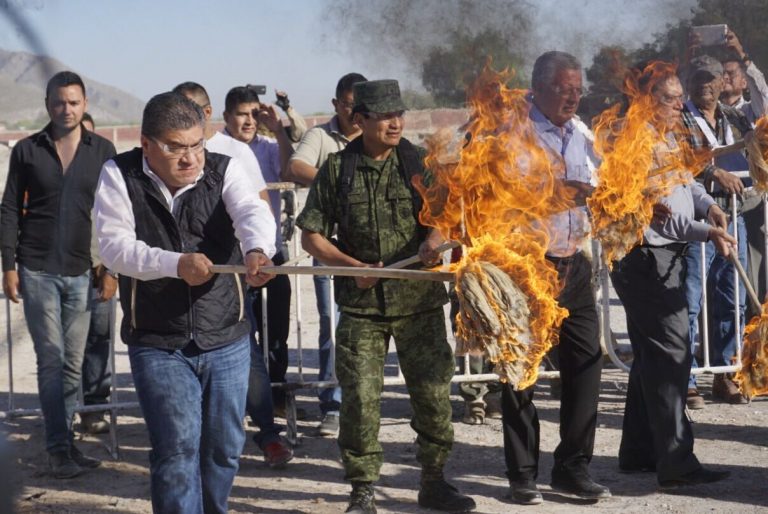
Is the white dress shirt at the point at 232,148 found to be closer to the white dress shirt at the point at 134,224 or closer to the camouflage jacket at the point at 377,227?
the camouflage jacket at the point at 377,227

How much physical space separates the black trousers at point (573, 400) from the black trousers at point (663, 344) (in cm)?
26

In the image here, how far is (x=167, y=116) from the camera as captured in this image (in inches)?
192

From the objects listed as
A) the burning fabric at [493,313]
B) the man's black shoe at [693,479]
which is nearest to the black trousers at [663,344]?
the man's black shoe at [693,479]

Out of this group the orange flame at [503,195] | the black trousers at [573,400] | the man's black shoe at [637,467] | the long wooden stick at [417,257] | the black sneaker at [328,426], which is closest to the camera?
the orange flame at [503,195]

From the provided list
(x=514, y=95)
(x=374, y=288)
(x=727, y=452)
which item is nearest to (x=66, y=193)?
(x=374, y=288)

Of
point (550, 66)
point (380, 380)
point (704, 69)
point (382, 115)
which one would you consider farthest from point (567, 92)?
point (704, 69)

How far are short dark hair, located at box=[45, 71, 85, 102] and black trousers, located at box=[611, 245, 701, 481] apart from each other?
A: 11.4ft

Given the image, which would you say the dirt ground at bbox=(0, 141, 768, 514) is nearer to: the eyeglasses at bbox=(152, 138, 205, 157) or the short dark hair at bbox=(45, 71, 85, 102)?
the short dark hair at bbox=(45, 71, 85, 102)

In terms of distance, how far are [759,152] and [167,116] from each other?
2.98 meters

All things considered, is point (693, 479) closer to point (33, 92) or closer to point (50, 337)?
point (50, 337)

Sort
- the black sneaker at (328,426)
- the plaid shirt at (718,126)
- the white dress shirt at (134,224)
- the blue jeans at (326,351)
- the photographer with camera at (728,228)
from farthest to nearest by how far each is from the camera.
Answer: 1. the photographer with camera at (728,228)
2. the blue jeans at (326,351)
3. the black sneaker at (328,426)
4. the plaid shirt at (718,126)
5. the white dress shirt at (134,224)

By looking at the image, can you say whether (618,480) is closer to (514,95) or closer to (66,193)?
(514,95)

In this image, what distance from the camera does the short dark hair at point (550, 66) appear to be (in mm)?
6102

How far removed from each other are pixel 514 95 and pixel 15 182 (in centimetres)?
316
